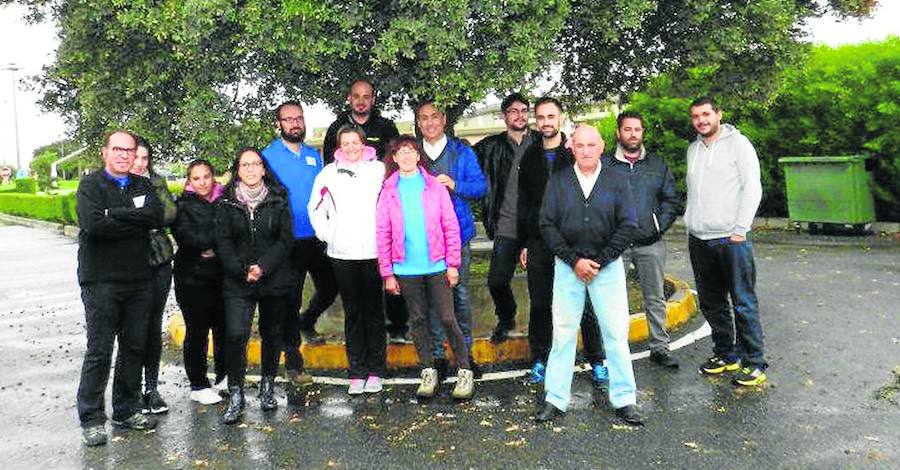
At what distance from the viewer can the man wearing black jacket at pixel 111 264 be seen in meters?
4.37

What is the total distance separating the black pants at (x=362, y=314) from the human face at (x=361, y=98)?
3.92 feet

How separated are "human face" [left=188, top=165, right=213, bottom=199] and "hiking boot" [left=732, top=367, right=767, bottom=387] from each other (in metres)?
3.80

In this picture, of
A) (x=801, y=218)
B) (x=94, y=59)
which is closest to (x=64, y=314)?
(x=94, y=59)

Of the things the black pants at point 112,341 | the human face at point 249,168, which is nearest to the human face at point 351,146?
the human face at point 249,168

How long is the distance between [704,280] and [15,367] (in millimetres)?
5854

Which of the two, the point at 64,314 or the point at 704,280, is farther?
the point at 64,314

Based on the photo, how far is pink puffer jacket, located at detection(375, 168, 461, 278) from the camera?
4887 mm

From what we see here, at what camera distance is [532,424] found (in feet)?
14.5

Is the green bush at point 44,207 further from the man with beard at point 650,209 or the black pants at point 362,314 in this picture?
the man with beard at point 650,209

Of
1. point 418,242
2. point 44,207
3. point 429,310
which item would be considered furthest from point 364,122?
point 44,207

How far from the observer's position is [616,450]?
3969mm

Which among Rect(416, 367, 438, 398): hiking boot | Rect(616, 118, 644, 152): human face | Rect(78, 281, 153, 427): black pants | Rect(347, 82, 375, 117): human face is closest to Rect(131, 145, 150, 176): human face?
Rect(78, 281, 153, 427): black pants

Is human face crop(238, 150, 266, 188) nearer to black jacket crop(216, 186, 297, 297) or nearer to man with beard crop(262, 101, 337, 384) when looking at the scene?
black jacket crop(216, 186, 297, 297)

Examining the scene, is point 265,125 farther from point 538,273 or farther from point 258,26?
point 538,273
